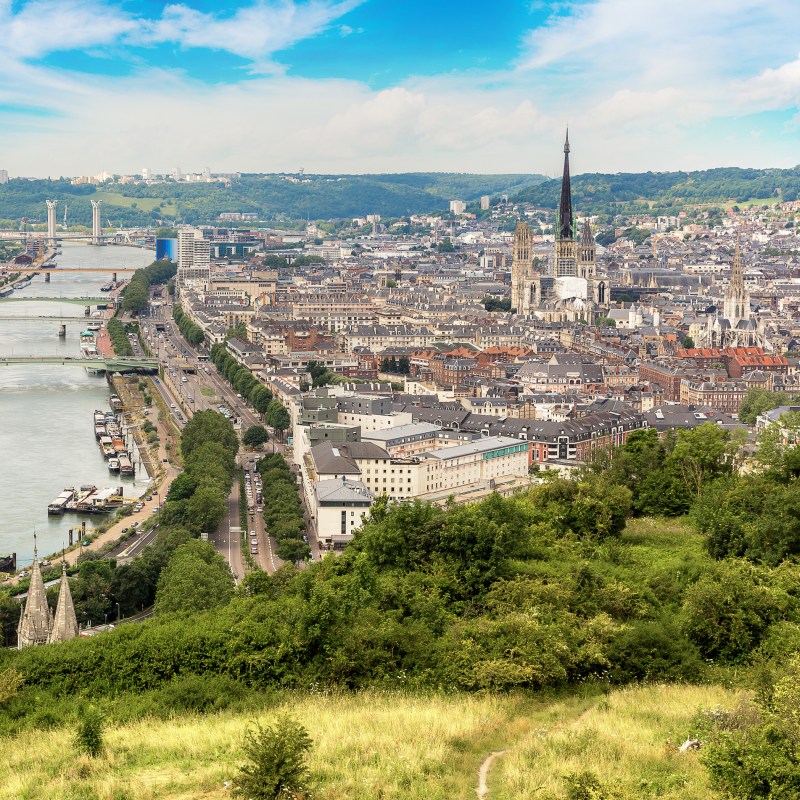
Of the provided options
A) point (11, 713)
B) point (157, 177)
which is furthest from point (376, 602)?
point (157, 177)

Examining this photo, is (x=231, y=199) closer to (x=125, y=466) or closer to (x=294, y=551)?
(x=125, y=466)

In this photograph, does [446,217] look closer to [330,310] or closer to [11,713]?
[330,310]

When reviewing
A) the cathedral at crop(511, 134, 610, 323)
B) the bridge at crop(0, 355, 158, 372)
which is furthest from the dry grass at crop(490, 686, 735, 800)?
the cathedral at crop(511, 134, 610, 323)

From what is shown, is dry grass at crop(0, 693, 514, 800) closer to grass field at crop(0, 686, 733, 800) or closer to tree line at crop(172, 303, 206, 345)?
grass field at crop(0, 686, 733, 800)

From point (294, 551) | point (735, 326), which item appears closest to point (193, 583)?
point (294, 551)

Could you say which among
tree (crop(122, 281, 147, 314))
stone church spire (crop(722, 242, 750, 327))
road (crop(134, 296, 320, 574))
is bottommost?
road (crop(134, 296, 320, 574))

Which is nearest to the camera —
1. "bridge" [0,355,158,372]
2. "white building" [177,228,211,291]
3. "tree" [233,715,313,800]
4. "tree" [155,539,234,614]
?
"tree" [233,715,313,800]
